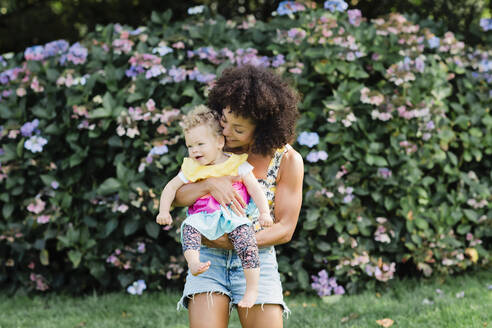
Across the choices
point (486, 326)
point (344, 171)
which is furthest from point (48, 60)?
point (486, 326)

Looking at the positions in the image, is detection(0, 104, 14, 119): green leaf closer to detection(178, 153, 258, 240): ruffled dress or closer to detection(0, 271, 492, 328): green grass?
detection(0, 271, 492, 328): green grass

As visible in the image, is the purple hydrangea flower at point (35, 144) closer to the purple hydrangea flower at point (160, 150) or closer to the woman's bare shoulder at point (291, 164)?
the purple hydrangea flower at point (160, 150)

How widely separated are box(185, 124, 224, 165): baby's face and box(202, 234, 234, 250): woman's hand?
0.27 metres

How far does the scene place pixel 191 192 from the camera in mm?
2227

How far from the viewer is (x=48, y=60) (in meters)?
4.52

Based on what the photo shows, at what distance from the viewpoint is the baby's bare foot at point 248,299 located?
6.76 feet

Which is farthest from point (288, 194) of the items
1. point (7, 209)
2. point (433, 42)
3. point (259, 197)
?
point (7, 209)

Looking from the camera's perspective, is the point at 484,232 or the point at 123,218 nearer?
the point at 123,218

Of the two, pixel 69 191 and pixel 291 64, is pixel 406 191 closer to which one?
pixel 291 64

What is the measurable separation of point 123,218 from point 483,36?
3.23 m

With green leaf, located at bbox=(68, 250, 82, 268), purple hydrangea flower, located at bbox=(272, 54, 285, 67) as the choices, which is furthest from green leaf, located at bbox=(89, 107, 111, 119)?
purple hydrangea flower, located at bbox=(272, 54, 285, 67)

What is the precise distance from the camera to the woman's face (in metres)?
2.22

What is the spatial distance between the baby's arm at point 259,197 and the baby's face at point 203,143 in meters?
0.15

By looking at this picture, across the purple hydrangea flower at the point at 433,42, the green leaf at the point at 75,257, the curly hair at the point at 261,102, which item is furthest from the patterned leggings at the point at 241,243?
the purple hydrangea flower at the point at 433,42
